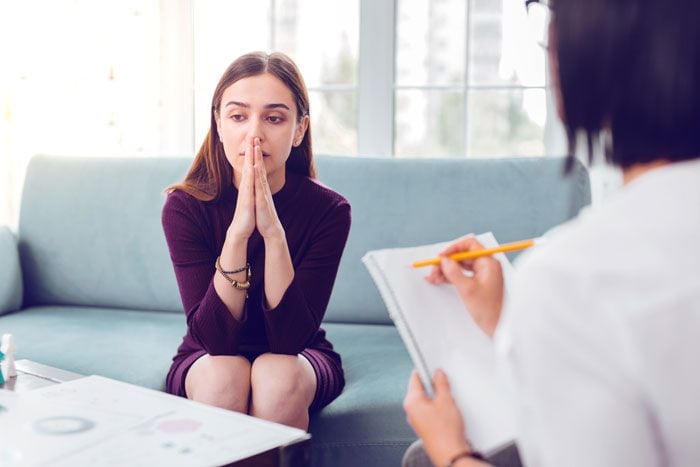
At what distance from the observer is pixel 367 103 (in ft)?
9.45

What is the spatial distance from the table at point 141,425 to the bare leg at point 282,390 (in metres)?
0.35

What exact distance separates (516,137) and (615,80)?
2265 millimetres

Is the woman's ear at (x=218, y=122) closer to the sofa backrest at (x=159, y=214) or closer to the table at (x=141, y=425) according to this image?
the sofa backrest at (x=159, y=214)

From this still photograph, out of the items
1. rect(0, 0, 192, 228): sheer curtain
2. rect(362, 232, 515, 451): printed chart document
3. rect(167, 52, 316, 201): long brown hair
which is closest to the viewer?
rect(362, 232, 515, 451): printed chart document

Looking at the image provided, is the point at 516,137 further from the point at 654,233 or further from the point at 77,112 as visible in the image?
the point at 654,233

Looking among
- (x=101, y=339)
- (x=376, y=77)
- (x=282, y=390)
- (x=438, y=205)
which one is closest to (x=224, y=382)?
(x=282, y=390)

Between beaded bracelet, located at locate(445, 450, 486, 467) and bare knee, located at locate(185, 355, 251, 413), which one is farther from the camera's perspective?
bare knee, located at locate(185, 355, 251, 413)

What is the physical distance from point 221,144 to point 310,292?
0.38m

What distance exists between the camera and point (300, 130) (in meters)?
1.83

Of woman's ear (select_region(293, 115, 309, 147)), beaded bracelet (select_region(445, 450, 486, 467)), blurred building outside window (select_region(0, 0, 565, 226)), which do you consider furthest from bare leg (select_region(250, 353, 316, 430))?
blurred building outside window (select_region(0, 0, 565, 226))

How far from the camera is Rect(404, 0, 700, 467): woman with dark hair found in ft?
1.74

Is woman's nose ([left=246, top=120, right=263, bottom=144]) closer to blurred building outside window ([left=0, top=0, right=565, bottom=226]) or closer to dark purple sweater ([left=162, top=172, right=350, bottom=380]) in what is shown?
dark purple sweater ([left=162, top=172, right=350, bottom=380])

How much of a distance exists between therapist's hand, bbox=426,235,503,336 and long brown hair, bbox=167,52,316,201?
2.88ft

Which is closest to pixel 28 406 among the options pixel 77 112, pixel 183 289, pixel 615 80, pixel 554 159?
pixel 183 289
